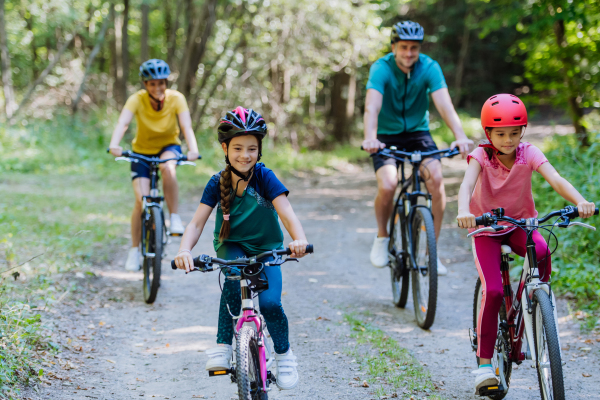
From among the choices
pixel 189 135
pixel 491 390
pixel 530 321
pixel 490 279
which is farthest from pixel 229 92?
pixel 530 321

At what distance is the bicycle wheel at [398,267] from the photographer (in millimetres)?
5852

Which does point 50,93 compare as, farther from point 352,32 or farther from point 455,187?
point 455,187

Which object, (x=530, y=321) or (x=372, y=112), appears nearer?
(x=530, y=321)

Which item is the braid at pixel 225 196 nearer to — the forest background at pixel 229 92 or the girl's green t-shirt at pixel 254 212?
the girl's green t-shirt at pixel 254 212

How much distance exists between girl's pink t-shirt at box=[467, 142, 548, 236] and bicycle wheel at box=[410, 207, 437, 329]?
138 centimetres

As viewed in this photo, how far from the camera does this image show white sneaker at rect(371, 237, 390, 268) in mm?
6117

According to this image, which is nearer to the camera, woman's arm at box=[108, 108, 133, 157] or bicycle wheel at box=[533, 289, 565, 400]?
bicycle wheel at box=[533, 289, 565, 400]

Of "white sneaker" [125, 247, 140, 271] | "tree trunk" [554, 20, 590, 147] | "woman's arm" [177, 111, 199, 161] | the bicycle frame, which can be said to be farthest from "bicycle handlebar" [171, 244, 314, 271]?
"tree trunk" [554, 20, 590, 147]

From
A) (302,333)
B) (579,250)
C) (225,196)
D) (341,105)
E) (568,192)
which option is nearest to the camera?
(568,192)

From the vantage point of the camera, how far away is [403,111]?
599 cm

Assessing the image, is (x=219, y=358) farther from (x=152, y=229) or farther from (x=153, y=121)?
(x=153, y=121)

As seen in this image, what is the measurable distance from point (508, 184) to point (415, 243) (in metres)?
1.95

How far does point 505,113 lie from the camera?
3600mm

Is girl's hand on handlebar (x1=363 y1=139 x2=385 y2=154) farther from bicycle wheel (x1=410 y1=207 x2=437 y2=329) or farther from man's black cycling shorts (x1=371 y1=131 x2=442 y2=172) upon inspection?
bicycle wheel (x1=410 y1=207 x2=437 y2=329)
